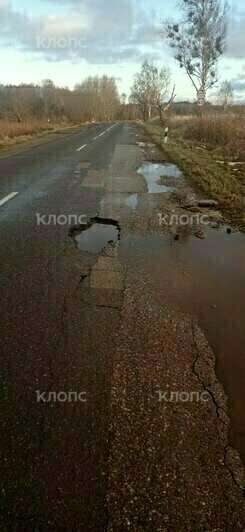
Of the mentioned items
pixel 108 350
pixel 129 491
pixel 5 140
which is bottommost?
pixel 129 491

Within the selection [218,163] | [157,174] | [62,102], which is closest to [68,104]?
[62,102]

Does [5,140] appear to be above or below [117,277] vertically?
above

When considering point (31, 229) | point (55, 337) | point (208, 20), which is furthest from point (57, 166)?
point (208, 20)

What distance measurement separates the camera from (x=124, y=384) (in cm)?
275

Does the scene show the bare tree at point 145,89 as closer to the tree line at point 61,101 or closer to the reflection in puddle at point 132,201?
the tree line at point 61,101

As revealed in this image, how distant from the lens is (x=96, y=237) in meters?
5.82

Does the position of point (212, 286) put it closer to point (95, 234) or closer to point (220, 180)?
point (95, 234)

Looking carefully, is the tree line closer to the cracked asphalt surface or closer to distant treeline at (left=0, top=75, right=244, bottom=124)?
distant treeline at (left=0, top=75, right=244, bottom=124)

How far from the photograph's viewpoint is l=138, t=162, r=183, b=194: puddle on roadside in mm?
9179

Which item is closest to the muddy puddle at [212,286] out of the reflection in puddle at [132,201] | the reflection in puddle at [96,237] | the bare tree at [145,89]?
the reflection in puddle at [96,237]

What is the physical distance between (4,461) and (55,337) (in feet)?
3.92

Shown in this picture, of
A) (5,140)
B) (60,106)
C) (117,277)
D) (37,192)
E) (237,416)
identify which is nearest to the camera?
(237,416)

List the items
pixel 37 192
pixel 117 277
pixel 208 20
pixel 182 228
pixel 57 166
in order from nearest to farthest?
1. pixel 117 277
2. pixel 182 228
3. pixel 37 192
4. pixel 57 166
5. pixel 208 20

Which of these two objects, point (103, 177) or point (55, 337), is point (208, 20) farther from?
point (55, 337)
